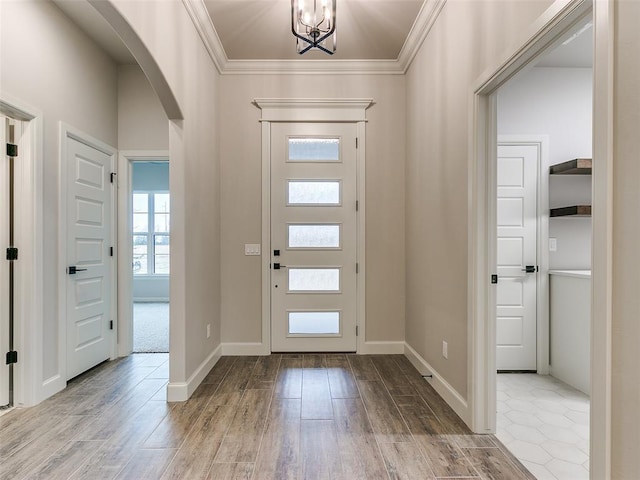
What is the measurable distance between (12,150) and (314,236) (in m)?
2.55

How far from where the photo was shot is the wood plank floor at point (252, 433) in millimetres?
1798

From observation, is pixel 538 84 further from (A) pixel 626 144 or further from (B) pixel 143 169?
(B) pixel 143 169

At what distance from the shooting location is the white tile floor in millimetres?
1901

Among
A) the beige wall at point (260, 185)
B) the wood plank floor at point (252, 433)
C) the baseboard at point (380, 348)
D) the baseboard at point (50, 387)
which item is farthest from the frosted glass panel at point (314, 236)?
the baseboard at point (50, 387)

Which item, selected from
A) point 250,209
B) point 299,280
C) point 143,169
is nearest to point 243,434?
point 299,280

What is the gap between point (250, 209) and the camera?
3670 millimetres

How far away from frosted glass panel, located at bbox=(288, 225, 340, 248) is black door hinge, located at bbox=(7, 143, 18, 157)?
2.28 meters

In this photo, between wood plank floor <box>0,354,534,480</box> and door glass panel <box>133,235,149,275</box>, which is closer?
wood plank floor <box>0,354,534,480</box>

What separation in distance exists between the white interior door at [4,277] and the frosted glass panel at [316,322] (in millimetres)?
2301

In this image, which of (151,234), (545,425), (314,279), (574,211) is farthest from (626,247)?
(151,234)

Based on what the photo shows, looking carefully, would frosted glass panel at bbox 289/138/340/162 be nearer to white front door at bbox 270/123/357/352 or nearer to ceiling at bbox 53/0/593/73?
white front door at bbox 270/123/357/352

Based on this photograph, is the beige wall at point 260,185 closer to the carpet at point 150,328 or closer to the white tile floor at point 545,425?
the carpet at point 150,328

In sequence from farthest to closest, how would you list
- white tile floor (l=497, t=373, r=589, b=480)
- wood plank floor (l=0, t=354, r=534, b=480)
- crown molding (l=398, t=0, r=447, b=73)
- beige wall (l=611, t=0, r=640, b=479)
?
crown molding (l=398, t=0, r=447, b=73), white tile floor (l=497, t=373, r=589, b=480), wood plank floor (l=0, t=354, r=534, b=480), beige wall (l=611, t=0, r=640, b=479)

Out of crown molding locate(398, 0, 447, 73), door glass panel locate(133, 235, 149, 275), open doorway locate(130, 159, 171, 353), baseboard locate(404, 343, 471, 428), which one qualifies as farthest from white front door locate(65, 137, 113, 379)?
door glass panel locate(133, 235, 149, 275)
